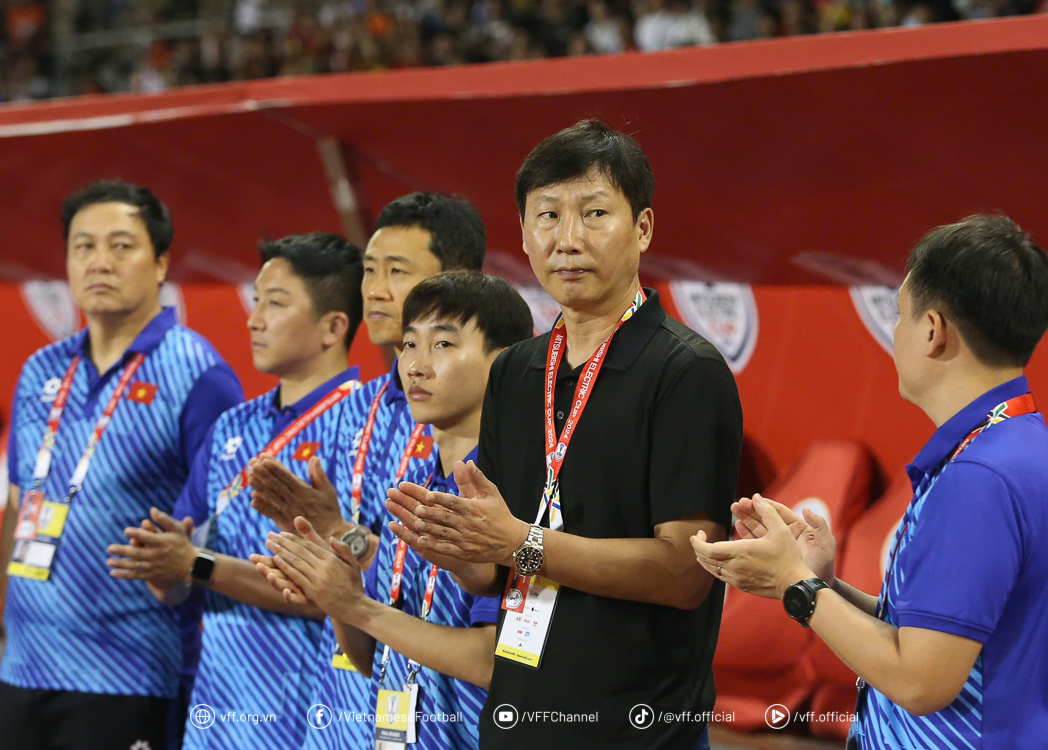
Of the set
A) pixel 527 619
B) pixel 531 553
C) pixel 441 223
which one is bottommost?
pixel 527 619

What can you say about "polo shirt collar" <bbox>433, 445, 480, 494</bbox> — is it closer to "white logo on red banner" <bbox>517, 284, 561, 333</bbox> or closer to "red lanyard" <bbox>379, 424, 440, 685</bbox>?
"red lanyard" <bbox>379, 424, 440, 685</bbox>

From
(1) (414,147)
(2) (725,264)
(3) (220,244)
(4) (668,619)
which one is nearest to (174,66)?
(3) (220,244)

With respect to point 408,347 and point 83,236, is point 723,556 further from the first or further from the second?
point 83,236

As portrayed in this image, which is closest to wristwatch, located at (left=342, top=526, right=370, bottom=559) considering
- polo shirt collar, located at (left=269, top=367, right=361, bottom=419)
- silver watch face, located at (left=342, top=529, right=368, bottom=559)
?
silver watch face, located at (left=342, top=529, right=368, bottom=559)

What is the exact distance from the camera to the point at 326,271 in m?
3.08

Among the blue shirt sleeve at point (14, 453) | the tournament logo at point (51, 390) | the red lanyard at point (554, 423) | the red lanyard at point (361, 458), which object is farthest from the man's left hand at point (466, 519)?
the blue shirt sleeve at point (14, 453)

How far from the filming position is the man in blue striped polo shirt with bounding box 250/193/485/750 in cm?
239

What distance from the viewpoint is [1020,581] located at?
1.55 m

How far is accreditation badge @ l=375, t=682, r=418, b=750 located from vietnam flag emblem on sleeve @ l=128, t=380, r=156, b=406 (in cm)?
144

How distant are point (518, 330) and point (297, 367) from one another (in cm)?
89

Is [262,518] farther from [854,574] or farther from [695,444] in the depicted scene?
[854,574]

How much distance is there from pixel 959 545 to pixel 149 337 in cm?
260

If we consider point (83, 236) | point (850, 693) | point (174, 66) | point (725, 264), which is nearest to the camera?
point (83, 236)

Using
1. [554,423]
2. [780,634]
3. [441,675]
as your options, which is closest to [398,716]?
[441,675]
